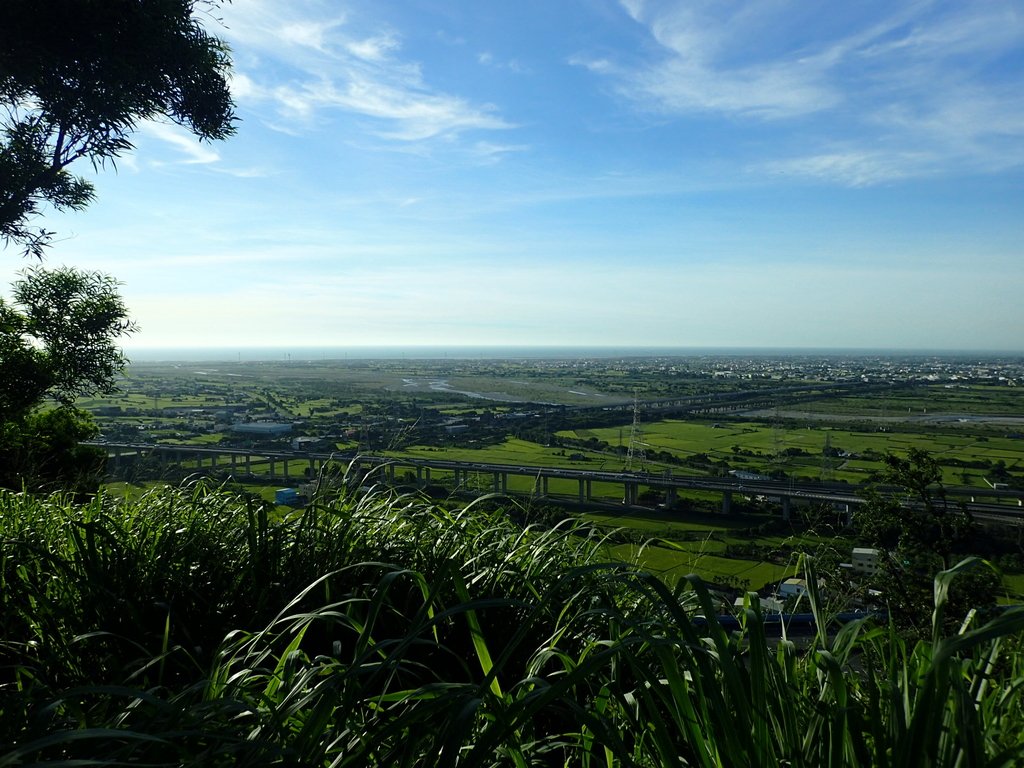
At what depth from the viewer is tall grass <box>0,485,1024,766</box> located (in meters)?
1.33

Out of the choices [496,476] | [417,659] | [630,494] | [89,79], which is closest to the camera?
[417,659]

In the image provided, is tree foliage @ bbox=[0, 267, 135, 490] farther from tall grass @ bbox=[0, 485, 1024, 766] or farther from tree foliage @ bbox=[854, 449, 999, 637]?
tree foliage @ bbox=[854, 449, 999, 637]

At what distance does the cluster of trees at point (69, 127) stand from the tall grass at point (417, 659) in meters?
2.26

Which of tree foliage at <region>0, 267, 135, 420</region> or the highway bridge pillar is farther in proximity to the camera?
the highway bridge pillar

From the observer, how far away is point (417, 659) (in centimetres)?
254

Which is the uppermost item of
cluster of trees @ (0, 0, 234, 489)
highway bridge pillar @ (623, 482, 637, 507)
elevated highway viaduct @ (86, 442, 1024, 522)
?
cluster of trees @ (0, 0, 234, 489)

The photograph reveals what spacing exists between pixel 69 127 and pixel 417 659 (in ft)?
18.3

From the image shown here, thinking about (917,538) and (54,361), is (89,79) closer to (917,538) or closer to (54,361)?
(54,361)

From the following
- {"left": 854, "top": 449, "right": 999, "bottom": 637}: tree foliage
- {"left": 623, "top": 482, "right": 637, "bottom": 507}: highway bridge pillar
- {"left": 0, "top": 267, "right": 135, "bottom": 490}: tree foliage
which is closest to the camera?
{"left": 854, "top": 449, "right": 999, "bottom": 637}: tree foliage

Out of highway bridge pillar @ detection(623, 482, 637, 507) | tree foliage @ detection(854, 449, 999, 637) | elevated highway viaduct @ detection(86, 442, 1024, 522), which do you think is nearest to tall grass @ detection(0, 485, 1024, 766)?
elevated highway viaduct @ detection(86, 442, 1024, 522)

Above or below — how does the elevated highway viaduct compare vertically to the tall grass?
below

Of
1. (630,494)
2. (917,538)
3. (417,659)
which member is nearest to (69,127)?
(417,659)

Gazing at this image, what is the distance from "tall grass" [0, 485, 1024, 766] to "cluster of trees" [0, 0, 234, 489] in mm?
2255

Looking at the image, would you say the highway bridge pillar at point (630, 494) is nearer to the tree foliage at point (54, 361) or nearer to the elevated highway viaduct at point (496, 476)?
the elevated highway viaduct at point (496, 476)
